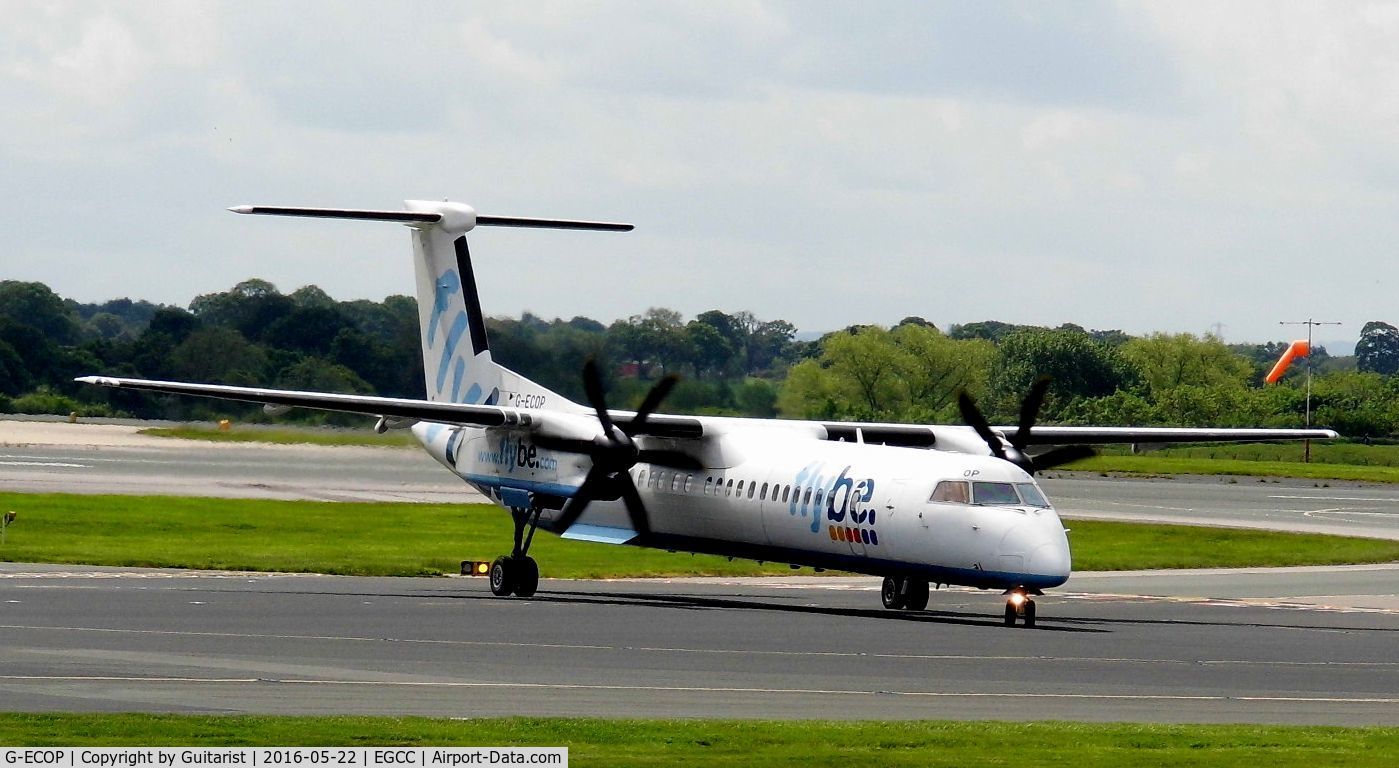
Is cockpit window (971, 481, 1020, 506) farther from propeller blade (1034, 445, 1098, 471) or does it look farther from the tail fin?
the tail fin

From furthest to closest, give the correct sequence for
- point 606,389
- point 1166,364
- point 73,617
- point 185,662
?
point 1166,364
point 606,389
point 73,617
point 185,662

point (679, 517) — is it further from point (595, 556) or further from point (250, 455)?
point (250, 455)

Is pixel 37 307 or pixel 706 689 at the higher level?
pixel 37 307

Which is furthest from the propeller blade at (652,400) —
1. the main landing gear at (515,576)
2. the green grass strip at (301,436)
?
the green grass strip at (301,436)

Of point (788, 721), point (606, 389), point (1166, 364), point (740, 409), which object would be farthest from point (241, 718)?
point (1166, 364)

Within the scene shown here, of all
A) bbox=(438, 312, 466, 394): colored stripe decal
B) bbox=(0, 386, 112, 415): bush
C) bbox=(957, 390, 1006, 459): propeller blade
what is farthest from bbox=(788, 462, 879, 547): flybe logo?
bbox=(0, 386, 112, 415): bush

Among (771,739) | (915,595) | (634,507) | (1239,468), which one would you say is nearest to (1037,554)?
(915,595)

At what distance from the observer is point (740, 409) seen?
162ft

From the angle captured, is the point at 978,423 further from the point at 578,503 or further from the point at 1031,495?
the point at 578,503

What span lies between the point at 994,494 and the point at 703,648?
247 inches

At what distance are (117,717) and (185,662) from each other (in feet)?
17.7

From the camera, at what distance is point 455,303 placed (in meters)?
39.4

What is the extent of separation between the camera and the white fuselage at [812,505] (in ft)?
95.9

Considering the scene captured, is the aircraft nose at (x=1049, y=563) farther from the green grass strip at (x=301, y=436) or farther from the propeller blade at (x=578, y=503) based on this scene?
the green grass strip at (x=301, y=436)
